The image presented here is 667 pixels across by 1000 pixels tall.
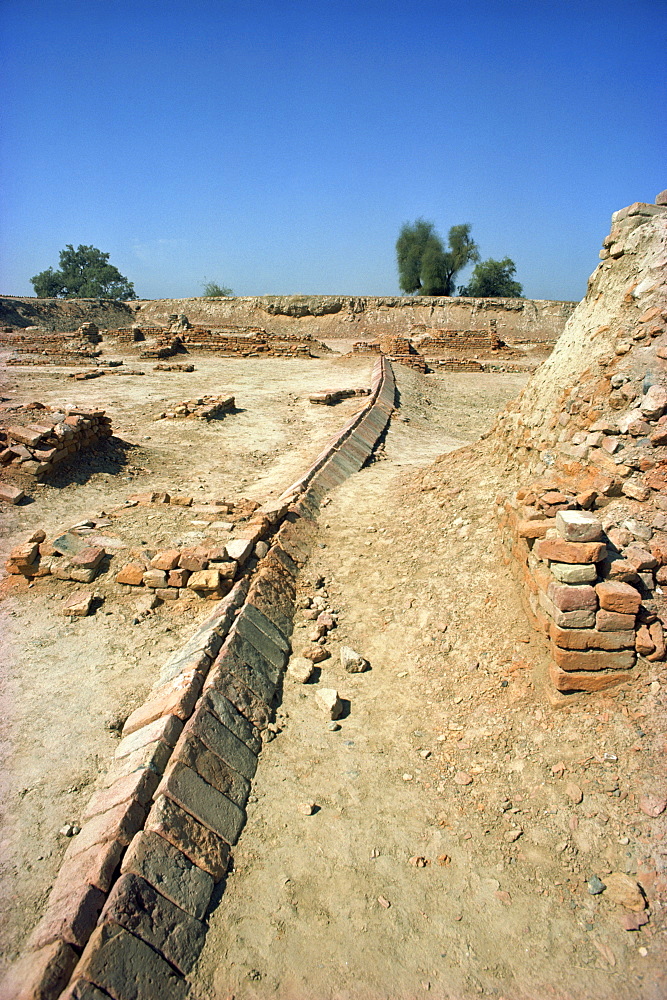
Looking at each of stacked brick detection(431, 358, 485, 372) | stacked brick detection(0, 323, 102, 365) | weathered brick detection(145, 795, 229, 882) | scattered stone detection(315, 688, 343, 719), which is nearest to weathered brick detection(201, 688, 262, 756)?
scattered stone detection(315, 688, 343, 719)

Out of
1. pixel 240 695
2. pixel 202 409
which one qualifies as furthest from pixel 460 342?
pixel 240 695

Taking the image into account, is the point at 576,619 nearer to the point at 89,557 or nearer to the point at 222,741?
the point at 222,741

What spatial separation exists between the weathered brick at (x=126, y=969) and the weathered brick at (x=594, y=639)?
2.33 meters

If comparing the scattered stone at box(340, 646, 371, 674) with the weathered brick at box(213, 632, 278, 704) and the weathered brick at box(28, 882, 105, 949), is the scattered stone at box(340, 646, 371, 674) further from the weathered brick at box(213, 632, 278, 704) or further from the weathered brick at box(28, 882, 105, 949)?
the weathered brick at box(28, 882, 105, 949)

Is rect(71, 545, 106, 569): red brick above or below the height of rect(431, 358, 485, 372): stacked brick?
below

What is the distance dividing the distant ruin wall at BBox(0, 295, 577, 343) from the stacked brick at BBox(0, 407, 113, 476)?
64.3 feet

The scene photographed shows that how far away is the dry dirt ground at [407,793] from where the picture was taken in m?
2.13

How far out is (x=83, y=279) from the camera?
48.5 m

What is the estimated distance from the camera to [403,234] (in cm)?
3947

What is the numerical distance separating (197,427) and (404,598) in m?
6.32

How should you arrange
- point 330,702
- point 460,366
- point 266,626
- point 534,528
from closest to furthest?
point 330,702 < point 534,528 < point 266,626 < point 460,366

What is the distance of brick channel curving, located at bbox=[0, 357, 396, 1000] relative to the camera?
1.87m

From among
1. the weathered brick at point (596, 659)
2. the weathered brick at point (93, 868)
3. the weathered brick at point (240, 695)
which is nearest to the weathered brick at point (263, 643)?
the weathered brick at point (240, 695)

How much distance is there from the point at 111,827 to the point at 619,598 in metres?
2.70
